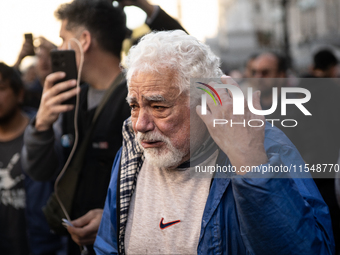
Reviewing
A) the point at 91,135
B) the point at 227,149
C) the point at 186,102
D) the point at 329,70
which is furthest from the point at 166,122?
the point at 329,70

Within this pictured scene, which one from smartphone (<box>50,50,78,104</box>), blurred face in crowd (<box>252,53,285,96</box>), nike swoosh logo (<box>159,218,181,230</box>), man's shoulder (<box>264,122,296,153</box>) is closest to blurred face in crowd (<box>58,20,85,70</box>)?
smartphone (<box>50,50,78,104</box>)

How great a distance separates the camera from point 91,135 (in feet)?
7.74

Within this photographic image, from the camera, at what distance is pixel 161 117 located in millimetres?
1747

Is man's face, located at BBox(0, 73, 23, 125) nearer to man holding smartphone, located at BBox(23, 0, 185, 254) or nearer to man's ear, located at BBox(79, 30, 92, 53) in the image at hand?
man holding smartphone, located at BBox(23, 0, 185, 254)

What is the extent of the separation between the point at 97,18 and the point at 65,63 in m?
0.52

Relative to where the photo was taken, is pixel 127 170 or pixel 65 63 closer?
pixel 127 170

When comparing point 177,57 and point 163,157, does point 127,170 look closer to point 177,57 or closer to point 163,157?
point 163,157

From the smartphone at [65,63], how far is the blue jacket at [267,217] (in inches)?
53.2

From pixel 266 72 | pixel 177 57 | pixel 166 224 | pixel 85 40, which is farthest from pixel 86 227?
pixel 266 72

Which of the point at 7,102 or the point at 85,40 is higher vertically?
the point at 85,40

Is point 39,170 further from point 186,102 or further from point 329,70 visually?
point 329,70

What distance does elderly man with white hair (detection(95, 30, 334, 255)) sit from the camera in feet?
4.32

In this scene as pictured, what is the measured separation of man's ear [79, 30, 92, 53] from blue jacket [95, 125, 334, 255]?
1.60 meters

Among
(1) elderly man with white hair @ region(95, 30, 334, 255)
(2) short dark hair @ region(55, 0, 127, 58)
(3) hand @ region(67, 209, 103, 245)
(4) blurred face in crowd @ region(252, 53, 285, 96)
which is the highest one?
(4) blurred face in crowd @ region(252, 53, 285, 96)
